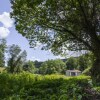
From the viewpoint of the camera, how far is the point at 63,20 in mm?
22625

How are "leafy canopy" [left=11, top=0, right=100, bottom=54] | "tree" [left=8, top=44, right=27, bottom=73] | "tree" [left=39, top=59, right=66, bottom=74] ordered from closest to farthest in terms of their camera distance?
"leafy canopy" [left=11, top=0, right=100, bottom=54] → "tree" [left=8, top=44, right=27, bottom=73] → "tree" [left=39, top=59, right=66, bottom=74]

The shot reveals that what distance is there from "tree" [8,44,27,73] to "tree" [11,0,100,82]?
196 feet

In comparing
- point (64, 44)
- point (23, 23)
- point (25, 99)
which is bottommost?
point (25, 99)

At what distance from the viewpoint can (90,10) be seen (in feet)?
72.9

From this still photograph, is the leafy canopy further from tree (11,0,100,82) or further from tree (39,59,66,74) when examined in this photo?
tree (39,59,66,74)

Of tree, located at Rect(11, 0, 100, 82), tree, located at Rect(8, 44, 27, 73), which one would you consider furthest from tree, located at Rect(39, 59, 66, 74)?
tree, located at Rect(11, 0, 100, 82)

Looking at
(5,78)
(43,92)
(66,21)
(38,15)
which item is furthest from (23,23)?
(43,92)

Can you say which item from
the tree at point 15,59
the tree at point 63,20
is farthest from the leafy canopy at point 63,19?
the tree at point 15,59

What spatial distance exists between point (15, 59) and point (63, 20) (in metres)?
67.8

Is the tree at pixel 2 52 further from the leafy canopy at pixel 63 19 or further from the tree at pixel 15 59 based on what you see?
the leafy canopy at pixel 63 19

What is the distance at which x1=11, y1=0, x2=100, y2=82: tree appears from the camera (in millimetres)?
21594

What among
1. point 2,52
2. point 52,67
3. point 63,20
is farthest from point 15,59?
point 63,20

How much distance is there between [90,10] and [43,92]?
1469 centimetres

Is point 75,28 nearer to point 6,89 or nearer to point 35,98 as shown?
point 6,89
